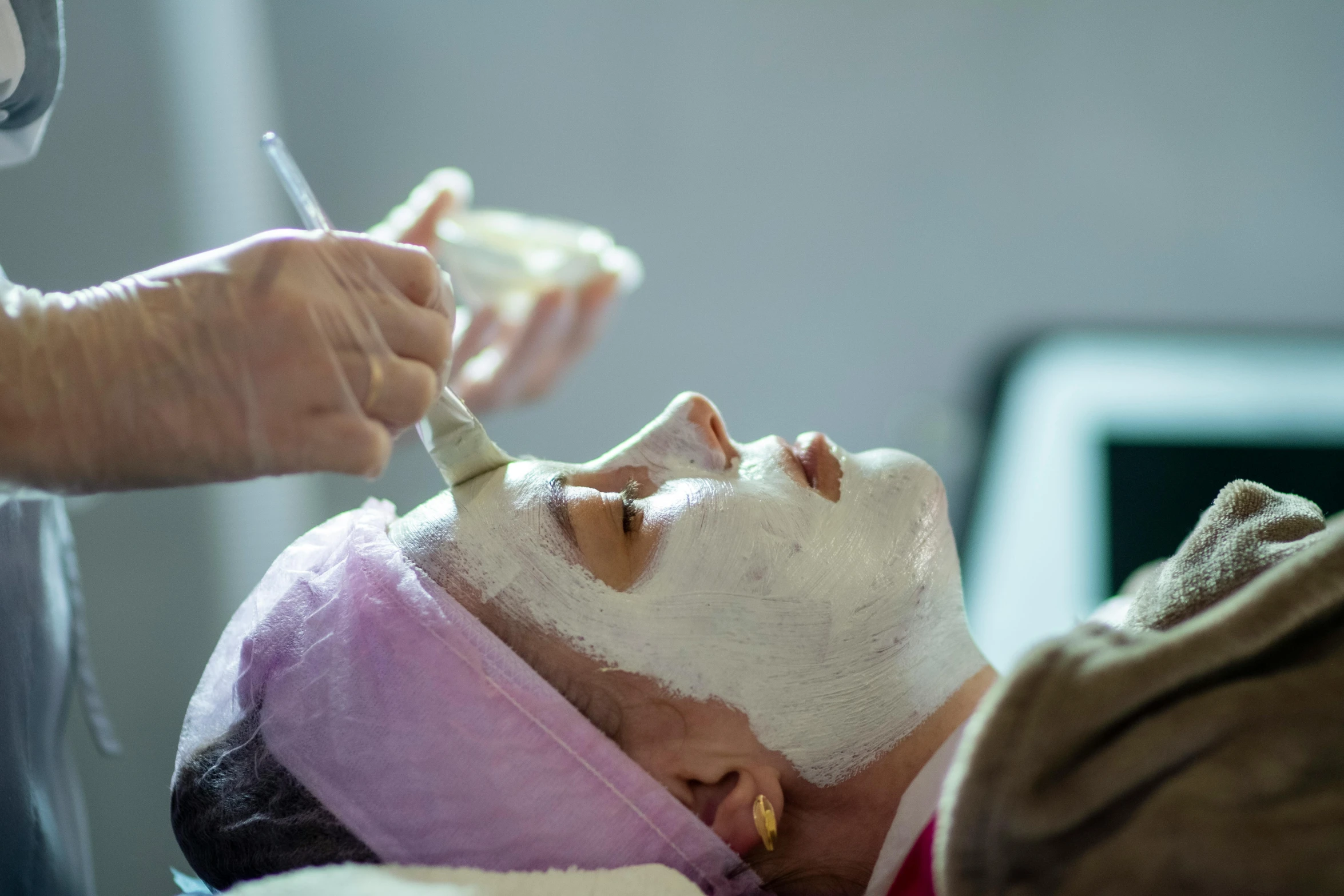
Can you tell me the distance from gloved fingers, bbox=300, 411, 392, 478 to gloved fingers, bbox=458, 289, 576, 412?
3.28 feet

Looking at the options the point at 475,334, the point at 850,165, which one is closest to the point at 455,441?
the point at 475,334

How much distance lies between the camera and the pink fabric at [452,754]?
2.82ft

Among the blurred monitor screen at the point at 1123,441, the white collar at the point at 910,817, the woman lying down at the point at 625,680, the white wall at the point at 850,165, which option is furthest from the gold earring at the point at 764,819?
the blurred monitor screen at the point at 1123,441

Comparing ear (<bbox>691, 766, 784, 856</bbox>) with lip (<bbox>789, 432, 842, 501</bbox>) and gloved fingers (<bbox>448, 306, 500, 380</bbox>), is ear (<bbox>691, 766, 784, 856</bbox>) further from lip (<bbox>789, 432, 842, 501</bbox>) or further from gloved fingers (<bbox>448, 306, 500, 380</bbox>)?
gloved fingers (<bbox>448, 306, 500, 380</bbox>)

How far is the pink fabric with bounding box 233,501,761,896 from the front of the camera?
0.86 metres

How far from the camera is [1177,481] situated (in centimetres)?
258

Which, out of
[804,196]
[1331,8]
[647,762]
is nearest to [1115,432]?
[804,196]

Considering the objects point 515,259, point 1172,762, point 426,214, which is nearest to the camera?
point 1172,762

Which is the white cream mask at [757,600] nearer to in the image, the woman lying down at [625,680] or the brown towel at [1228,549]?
the woman lying down at [625,680]

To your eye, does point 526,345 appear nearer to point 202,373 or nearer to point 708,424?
point 708,424

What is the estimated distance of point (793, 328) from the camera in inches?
104

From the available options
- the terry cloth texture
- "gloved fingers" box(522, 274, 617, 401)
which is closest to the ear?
the terry cloth texture

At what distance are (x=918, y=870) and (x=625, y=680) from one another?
309 mm

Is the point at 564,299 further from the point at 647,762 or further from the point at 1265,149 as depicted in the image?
the point at 1265,149
